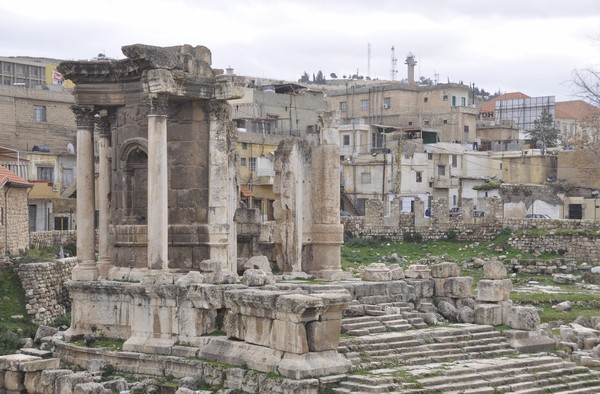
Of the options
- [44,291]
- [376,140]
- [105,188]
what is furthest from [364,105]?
[105,188]

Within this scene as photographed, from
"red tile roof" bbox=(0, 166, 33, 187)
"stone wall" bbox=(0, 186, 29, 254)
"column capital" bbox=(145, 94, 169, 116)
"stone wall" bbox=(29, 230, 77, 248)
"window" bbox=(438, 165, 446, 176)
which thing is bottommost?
"stone wall" bbox=(29, 230, 77, 248)

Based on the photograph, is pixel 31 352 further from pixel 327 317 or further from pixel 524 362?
pixel 524 362

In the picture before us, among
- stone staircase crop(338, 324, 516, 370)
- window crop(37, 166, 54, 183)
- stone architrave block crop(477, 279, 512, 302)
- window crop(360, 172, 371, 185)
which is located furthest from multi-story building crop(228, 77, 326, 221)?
stone staircase crop(338, 324, 516, 370)

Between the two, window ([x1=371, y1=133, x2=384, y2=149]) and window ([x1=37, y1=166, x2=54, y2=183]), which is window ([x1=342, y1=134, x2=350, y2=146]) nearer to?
window ([x1=371, y1=133, x2=384, y2=149])

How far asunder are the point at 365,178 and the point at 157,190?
39.3 metres

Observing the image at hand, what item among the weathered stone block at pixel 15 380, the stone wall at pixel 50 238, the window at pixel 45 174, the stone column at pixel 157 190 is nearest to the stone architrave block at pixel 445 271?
the stone column at pixel 157 190

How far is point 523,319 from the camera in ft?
79.6

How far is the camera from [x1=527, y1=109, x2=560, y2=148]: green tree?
78.1 meters

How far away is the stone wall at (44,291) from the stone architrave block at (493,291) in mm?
13134

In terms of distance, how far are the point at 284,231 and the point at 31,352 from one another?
6297 millimetres

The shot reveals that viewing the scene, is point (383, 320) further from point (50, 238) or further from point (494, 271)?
point (50, 238)

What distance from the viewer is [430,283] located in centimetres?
2588

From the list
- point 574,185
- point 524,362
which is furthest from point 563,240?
point 524,362

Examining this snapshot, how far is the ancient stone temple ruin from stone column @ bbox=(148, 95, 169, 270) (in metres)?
0.02
